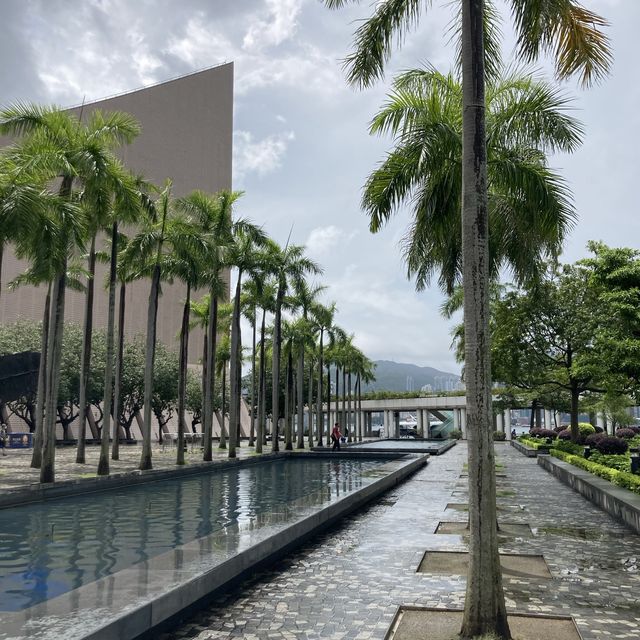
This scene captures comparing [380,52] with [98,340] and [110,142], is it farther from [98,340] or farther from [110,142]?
[98,340]

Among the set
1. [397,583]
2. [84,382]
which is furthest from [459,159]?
[84,382]

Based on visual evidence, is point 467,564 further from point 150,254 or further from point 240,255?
point 240,255

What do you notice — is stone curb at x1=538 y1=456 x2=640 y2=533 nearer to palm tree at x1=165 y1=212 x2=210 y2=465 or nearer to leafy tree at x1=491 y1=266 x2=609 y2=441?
leafy tree at x1=491 y1=266 x2=609 y2=441

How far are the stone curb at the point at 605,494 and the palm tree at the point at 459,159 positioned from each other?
15.8 feet

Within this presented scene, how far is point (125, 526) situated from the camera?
36.7ft

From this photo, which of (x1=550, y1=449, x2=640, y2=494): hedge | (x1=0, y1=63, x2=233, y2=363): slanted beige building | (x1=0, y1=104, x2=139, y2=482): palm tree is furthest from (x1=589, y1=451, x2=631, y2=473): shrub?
(x1=0, y1=63, x2=233, y2=363): slanted beige building

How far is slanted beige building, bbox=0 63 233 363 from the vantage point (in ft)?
228

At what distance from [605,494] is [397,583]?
7957 millimetres

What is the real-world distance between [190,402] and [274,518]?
1901 inches

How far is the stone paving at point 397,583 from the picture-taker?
581 cm

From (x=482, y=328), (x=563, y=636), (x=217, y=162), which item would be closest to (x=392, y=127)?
(x=482, y=328)

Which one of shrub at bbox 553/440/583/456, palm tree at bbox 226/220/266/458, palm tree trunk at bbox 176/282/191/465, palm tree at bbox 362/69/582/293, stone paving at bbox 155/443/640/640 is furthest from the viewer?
palm tree at bbox 226/220/266/458

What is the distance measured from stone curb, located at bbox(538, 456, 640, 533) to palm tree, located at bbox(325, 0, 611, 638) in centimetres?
649

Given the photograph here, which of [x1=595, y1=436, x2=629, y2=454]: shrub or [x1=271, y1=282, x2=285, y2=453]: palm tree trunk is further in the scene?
[x1=271, y1=282, x2=285, y2=453]: palm tree trunk
